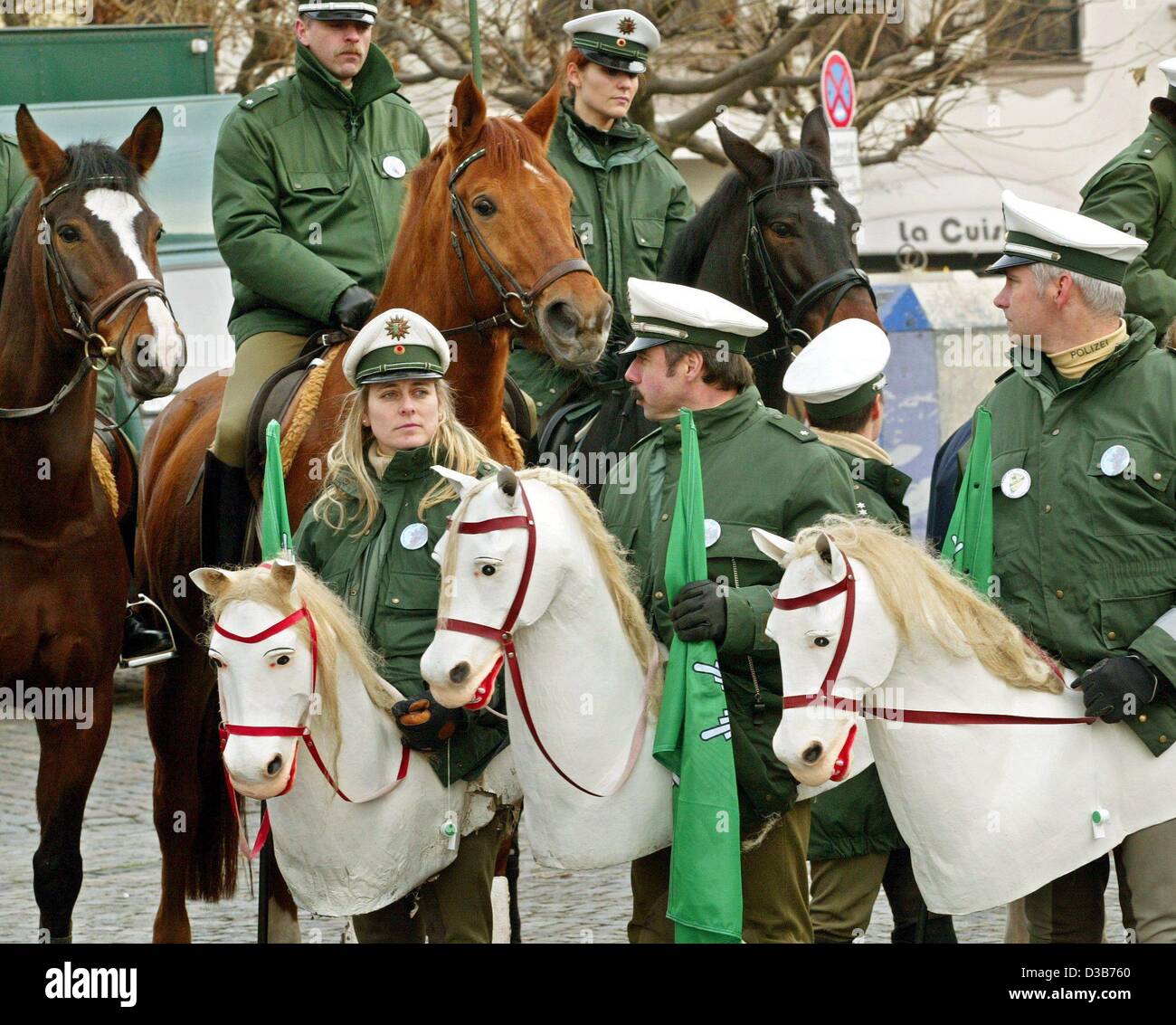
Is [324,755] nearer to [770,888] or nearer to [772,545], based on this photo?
[770,888]

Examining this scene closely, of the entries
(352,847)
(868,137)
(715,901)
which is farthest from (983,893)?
(868,137)

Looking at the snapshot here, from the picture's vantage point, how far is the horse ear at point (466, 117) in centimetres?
646

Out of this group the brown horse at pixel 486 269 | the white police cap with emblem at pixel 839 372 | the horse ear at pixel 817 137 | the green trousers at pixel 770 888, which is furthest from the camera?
the horse ear at pixel 817 137

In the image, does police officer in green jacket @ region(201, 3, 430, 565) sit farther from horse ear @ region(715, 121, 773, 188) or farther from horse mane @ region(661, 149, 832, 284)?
horse ear @ region(715, 121, 773, 188)

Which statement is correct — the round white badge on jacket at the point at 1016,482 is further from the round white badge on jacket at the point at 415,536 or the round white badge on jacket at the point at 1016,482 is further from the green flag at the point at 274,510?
the green flag at the point at 274,510

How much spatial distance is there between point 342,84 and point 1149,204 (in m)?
2.92

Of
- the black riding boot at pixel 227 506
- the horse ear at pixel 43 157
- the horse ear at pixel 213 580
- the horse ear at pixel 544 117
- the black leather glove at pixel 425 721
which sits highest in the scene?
the horse ear at pixel 544 117

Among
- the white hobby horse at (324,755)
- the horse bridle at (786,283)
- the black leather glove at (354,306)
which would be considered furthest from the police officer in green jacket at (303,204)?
the white hobby horse at (324,755)

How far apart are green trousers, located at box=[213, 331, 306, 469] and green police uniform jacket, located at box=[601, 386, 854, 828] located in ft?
7.81

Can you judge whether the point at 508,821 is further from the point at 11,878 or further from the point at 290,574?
the point at 11,878

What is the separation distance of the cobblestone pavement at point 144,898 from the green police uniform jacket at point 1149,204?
2376 mm

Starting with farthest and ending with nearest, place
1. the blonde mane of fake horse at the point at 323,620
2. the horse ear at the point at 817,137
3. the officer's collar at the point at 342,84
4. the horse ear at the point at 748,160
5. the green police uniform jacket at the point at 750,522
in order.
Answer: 1. the horse ear at the point at 817,137
2. the horse ear at the point at 748,160
3. the officer's collar at the point at 342,84
4. the green police uniform jacket at the point at 750,522
5. the blonde mane of fake horse at the point at 323,620

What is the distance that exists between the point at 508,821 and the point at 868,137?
15129 mm
